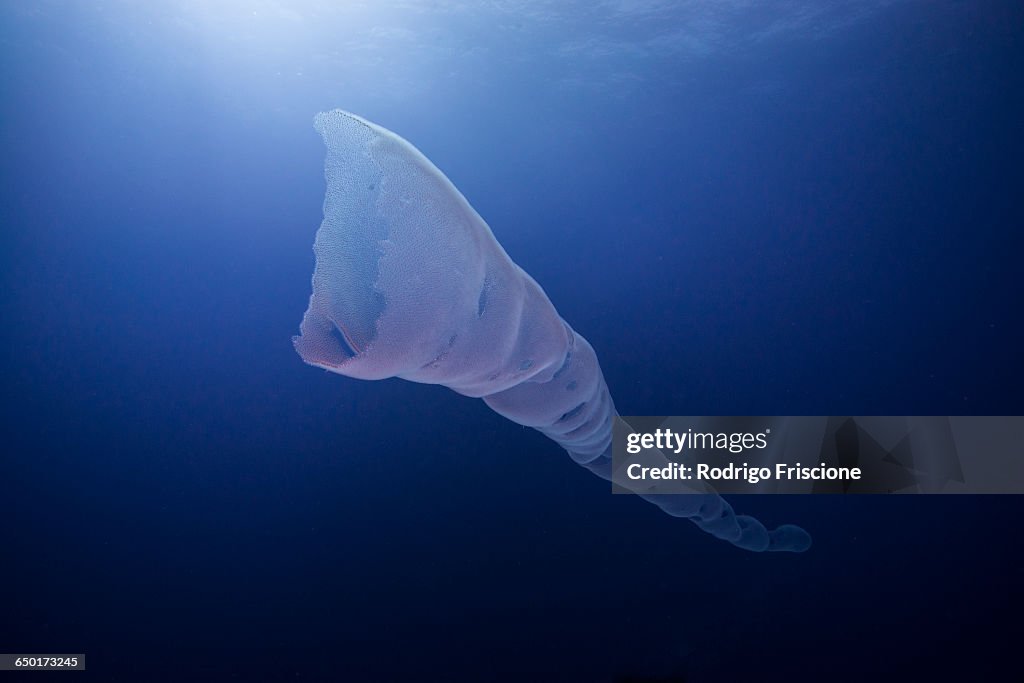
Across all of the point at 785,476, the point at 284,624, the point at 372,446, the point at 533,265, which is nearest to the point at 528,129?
the point at 533,265

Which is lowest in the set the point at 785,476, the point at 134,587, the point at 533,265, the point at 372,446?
the point at 134,587

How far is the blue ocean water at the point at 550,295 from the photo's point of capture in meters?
7.92

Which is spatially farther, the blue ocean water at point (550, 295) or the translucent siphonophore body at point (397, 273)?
→ the blue ocean water at point (550, 295)

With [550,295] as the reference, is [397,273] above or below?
below

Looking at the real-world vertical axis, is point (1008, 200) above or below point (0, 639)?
above

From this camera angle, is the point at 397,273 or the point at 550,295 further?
the point at 550,295

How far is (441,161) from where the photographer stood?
9242mm

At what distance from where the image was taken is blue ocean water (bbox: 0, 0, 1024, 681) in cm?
792

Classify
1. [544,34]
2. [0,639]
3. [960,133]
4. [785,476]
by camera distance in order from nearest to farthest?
[785,476] → [544,34] → [0,639] → [960,133]

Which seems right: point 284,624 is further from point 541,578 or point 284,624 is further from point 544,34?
point 544,34

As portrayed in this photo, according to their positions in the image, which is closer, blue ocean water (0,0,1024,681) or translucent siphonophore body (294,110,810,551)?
translucent siphonophore body (294,110,810,551)

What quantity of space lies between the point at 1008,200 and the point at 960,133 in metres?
1.61

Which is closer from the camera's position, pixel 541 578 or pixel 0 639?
pixel 0 639

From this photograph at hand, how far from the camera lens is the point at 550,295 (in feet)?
30.3
